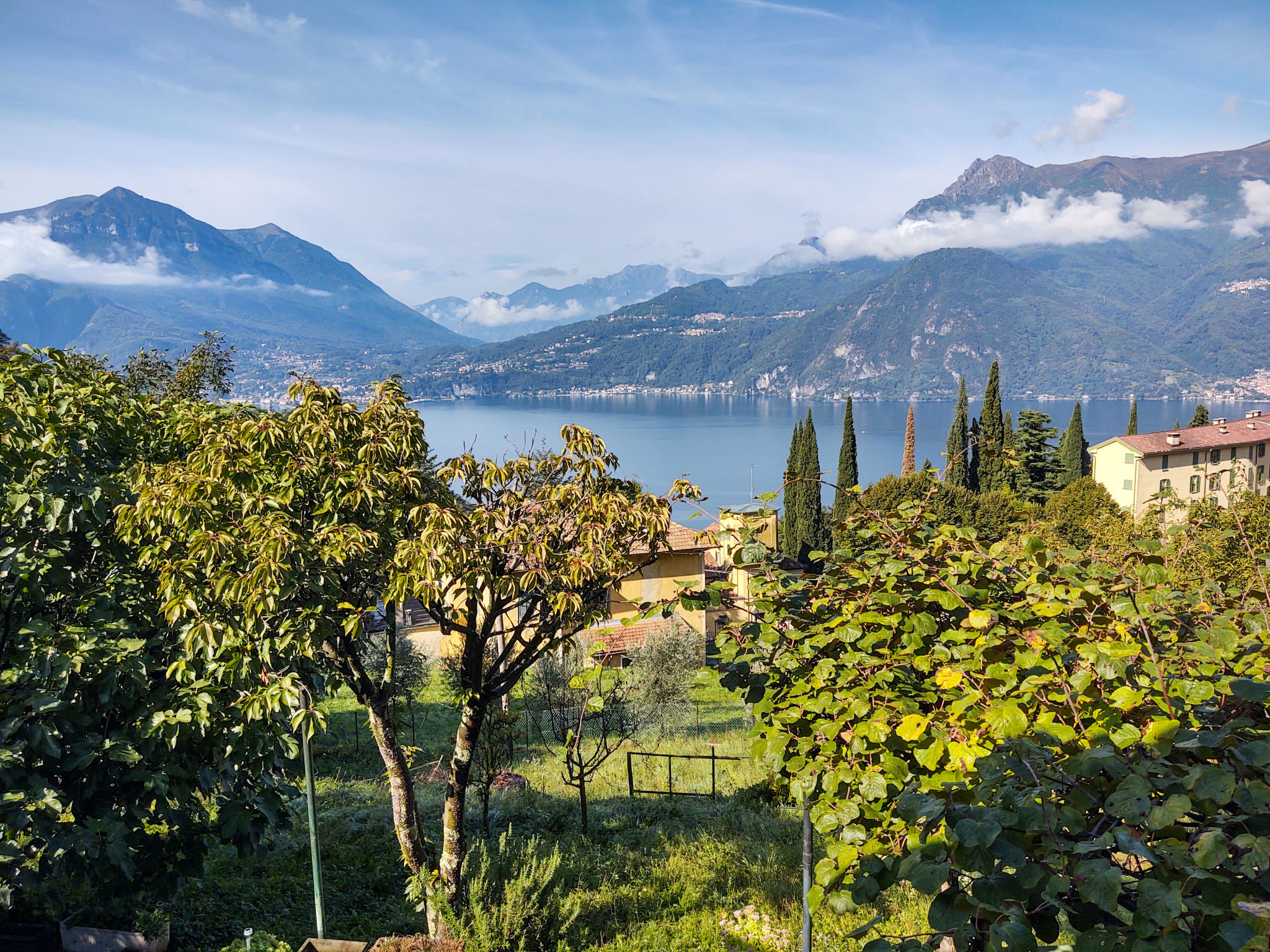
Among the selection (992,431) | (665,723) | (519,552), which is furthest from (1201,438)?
(519,552)

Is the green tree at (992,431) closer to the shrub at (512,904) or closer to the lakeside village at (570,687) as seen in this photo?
the lakeside village at (570,687)

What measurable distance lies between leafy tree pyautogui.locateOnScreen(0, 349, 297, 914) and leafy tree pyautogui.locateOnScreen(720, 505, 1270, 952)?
326 centimetres

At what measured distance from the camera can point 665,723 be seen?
62.7 feet

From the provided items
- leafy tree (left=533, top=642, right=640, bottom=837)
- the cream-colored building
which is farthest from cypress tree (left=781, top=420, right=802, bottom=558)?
leafy tree (left=533, top=642, right=640, bottom=837)

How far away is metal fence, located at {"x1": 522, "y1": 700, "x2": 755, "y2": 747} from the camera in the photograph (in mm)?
16594

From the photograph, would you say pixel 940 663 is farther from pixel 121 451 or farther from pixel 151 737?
pixel 121 451

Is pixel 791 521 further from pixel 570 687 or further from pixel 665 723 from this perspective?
pixel 570 687

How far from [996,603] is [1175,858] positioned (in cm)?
195

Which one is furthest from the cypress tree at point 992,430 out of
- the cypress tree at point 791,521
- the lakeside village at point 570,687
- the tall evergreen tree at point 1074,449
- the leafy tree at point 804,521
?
the lakeside village at point 570,687

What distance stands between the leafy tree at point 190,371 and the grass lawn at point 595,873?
12.2 m

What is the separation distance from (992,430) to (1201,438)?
18.5m

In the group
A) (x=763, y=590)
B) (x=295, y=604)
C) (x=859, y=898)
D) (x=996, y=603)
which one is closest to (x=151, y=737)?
(x=295, y=604)

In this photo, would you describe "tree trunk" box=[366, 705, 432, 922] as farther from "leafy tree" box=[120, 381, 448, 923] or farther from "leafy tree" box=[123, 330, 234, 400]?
"leafy tree" box=[123, 330, 234, 400]

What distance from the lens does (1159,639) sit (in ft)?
10.3
